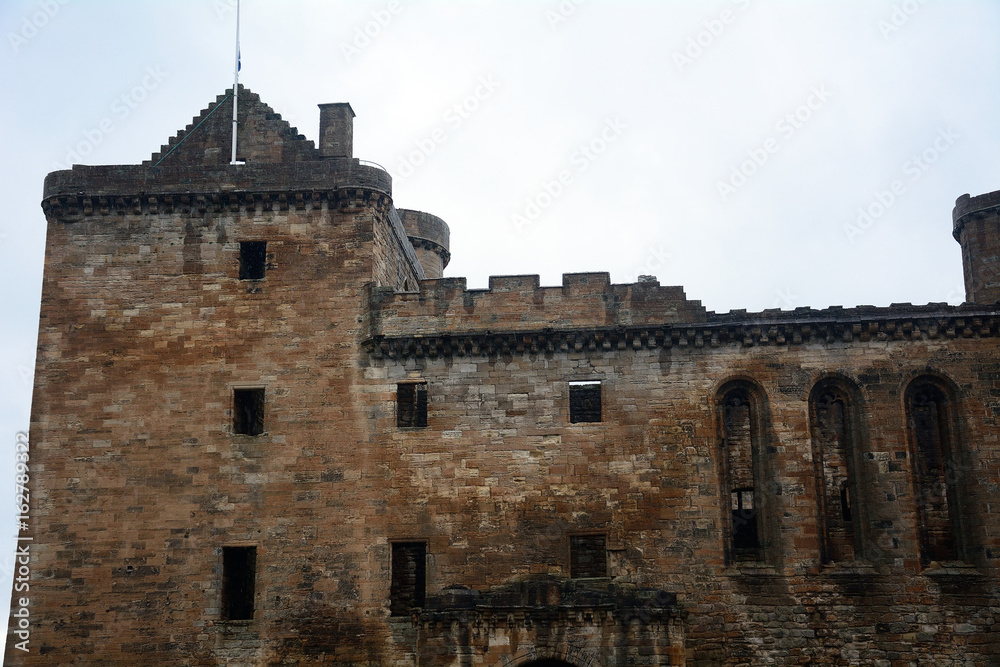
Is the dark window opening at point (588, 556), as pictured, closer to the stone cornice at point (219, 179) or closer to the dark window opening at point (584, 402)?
the dark window opening at point (584, 402)

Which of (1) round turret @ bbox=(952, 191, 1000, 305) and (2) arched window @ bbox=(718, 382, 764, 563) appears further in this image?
(1) round turret @ bbox=(952, 191, 1000, 305)

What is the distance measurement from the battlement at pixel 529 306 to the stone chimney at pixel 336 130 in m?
4.09

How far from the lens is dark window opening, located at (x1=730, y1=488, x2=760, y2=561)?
25750 mm

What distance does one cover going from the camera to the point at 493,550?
2548 cm

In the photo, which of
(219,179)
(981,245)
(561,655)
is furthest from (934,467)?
(219,179)

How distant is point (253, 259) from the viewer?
91.4 feet

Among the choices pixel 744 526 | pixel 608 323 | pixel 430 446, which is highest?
pixel 608 323

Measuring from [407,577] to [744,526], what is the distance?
8255 mm

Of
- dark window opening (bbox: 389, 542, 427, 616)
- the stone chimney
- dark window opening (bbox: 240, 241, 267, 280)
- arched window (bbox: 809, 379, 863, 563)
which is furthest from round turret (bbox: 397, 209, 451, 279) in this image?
arched window (bbox: 809, 379, 863, 563)

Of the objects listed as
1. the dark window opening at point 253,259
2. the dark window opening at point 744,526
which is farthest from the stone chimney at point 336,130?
the dark window opening at point 744,526

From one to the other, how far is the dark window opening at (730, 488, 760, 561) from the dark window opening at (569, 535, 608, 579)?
319 cm

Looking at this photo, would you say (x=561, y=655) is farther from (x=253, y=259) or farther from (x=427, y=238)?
(x=427, y=238)

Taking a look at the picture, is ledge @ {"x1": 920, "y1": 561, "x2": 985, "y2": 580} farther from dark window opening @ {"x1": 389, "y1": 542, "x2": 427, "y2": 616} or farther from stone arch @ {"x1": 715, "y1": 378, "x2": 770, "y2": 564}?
dark window opening @ {"x1": 389, "y1": 542, "x2": 427, "y2": 616}

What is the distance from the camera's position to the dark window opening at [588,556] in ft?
83.3
